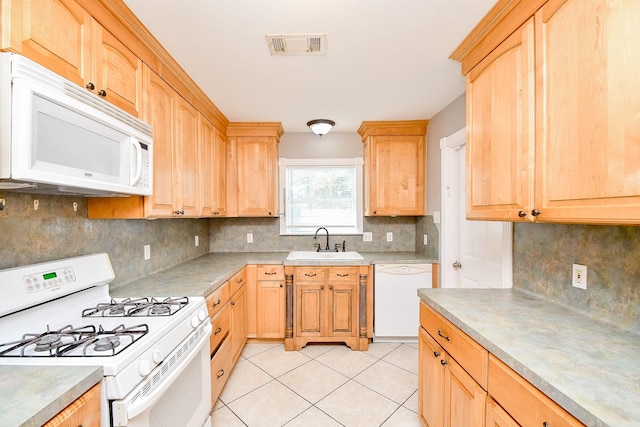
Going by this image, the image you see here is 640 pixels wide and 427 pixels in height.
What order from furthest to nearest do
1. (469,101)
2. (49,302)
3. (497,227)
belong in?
(497,227) → (469,101) → (49,302)

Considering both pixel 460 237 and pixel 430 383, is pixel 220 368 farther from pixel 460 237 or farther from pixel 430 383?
pixel 460 237

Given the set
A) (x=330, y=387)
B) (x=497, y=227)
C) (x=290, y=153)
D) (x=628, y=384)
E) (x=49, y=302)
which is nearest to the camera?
(x=628, y=384)

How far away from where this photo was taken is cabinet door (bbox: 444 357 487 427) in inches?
44.3

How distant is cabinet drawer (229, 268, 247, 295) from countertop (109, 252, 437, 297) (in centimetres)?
6

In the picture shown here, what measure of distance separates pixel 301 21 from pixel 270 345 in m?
2.82

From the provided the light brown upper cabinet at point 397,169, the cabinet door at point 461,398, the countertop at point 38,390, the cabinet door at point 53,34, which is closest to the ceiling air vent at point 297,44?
the cabinet door at point 53,34

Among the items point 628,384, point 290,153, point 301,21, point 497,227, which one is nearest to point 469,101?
point 497,227

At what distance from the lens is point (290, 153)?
3492mm

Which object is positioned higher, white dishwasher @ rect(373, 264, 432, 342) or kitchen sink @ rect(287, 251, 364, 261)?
kitchen sink @ rect(287, 251, 364, 261)

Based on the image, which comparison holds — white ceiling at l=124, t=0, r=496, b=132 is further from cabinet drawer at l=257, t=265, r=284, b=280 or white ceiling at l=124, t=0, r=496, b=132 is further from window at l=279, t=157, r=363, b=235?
cabinet drawer at l=257, t=265, r=284, b=280

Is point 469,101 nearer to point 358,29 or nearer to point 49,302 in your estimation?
point 358,29

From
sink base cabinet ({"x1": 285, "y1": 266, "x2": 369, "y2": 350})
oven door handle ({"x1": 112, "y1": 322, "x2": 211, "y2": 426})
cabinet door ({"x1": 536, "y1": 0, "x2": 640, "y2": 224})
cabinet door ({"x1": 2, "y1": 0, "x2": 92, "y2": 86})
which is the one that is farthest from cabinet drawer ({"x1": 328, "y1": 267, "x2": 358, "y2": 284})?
cabinet door ({"x1": 2, "y1": 0, "x2": 92, "y2": 86})

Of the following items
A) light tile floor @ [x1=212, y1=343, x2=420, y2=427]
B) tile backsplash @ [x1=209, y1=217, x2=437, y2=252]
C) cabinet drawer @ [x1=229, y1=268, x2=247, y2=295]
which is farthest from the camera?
tile backsplash @ [x1=209, y1=217, x2=437, y2=252]

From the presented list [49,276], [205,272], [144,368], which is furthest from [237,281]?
[144,368]
